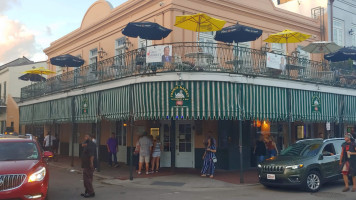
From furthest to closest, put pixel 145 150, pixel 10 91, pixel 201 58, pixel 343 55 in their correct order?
pixel 10 91
pixel 343 55
pixel 145 150
pixel 201 58

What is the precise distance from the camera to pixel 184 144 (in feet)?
50.3

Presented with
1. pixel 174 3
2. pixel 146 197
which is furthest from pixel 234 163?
pixel 174 3

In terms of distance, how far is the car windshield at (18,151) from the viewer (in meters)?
7.85

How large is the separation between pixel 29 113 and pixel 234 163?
15.0 metres

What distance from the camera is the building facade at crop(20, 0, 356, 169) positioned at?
12195mm

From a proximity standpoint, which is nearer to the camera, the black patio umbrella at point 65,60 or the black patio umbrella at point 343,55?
the black patio umbrella at point 343,55

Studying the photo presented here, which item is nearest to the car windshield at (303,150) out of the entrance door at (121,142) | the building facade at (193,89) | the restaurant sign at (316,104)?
the building facade at (193,89)

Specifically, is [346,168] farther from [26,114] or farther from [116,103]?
[26,114]

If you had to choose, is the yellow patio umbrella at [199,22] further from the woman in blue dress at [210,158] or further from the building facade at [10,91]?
the building facade at [10,91]

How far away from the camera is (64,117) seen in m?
17.7

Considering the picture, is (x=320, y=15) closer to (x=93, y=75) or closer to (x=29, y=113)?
(x=93, y=75)

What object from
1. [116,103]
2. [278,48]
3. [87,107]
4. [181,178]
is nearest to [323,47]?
[278,48]

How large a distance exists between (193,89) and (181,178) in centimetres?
350

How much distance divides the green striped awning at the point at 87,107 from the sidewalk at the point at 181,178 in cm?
239
